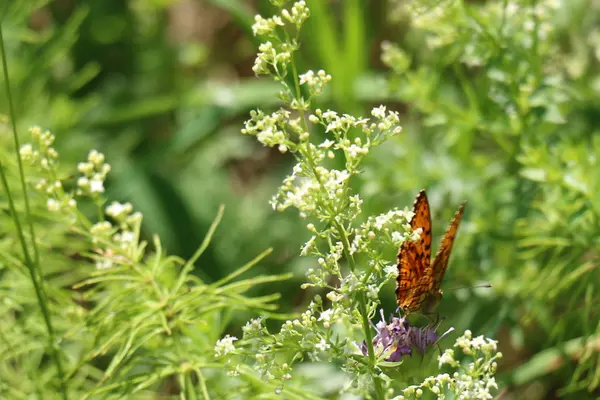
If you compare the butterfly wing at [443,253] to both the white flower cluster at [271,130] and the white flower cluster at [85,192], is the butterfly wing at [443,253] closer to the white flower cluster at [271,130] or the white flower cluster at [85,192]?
the white flower cluster at [271,130]

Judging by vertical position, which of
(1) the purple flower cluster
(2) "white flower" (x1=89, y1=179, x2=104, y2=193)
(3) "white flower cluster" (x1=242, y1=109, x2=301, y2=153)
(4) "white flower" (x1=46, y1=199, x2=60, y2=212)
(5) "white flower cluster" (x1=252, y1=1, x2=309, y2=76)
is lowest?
(1) the purple flower cluster

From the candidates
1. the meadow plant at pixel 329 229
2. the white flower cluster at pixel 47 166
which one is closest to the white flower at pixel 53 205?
the white flower cluster at pixel 47 166

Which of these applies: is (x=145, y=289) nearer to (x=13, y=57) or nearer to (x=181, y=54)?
(x=13, y=57)

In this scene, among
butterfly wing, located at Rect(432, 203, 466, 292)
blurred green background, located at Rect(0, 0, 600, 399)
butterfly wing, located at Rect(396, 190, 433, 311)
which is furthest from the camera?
blurred green background, located at Rect(0, 0, 600, 399)

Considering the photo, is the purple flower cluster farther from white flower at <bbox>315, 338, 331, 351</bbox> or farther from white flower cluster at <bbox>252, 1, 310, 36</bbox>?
white flower cluster at <bbox>252, 1, 310, 36</bbox>

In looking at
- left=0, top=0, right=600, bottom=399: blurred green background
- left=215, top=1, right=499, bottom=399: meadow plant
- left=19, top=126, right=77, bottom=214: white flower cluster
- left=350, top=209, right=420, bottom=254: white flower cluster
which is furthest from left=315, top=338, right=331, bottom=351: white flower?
left=0, top=0, right=600, bottom=399: blurred green background

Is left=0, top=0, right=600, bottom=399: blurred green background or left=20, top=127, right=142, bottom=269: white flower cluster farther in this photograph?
left=0, top=0, right=600, bottom=399: blurred green background

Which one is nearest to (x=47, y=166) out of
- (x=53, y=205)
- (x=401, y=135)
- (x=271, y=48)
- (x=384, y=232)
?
(x=53, y=205)

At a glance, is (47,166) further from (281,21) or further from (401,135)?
(401,135)
